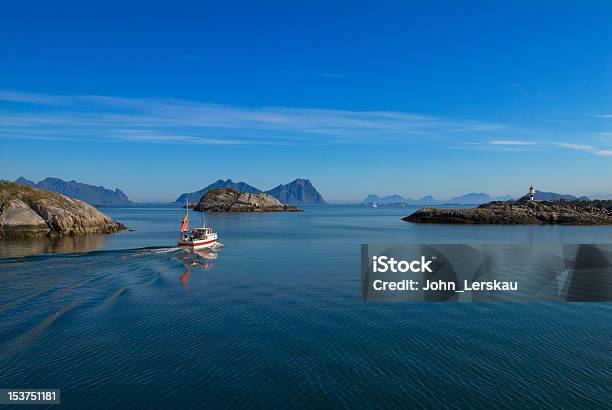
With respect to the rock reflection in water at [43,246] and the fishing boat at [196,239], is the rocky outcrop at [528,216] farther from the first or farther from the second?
the rock reflection in water at [43,246]

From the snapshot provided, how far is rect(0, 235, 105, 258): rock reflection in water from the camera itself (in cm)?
5388

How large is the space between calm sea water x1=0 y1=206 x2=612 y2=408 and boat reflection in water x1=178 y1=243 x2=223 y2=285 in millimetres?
6158

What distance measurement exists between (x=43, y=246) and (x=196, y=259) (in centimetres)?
2943

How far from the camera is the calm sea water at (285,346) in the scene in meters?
16.0

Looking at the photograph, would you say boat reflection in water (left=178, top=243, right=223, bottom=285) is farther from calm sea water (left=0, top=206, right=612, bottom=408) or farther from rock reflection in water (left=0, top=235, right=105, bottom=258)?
rock reflection in water (left=0, top=235, right=105, bottom=258)

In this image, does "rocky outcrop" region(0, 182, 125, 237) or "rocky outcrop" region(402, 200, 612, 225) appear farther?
"rocky outcrop" region(402, 200, 612, 225)

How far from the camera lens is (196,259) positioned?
5222cm

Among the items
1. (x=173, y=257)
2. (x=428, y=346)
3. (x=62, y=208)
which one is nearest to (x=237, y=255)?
(x=173, y=257)

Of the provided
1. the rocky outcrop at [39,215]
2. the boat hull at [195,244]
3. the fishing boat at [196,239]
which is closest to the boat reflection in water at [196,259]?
the boat hull at [195,244]

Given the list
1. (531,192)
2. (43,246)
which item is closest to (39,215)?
(43,246)

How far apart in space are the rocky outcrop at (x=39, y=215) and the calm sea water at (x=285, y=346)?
1932 inches

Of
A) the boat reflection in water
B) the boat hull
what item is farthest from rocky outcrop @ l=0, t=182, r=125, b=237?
the boat reflection in water

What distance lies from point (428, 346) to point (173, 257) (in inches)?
1620

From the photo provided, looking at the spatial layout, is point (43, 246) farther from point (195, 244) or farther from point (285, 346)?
point (285, 346)
